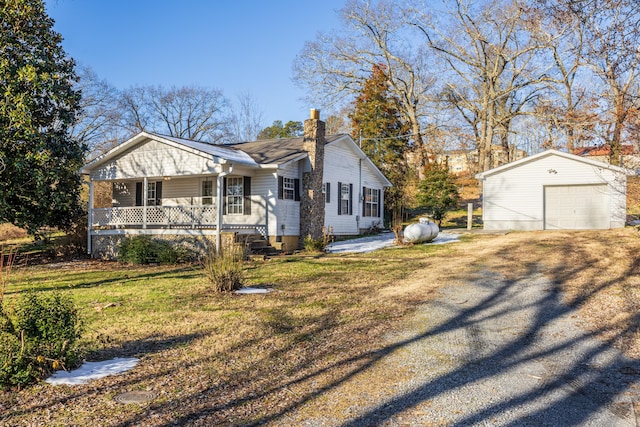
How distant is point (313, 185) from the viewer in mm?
18344

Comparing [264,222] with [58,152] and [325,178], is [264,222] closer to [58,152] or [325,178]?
[325,178]

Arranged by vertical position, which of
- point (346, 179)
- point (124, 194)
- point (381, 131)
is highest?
point (381, 131)

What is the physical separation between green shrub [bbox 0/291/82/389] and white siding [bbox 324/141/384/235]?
15638 millimetres

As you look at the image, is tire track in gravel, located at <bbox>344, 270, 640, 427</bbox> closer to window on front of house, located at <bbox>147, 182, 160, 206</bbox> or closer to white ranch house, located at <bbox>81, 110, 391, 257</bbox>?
white ranch house, located at <bbox>81, 110, 391, 257</bbox>

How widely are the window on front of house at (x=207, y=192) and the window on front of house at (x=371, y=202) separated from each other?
26.0 feet

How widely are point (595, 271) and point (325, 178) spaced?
11779 millimetres

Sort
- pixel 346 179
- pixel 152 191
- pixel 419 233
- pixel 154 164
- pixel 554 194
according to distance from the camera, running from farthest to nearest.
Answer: pixel 346 179 < pixel 554 194 < pixel 152 191 < pixel 154 164 < pixel 419 233

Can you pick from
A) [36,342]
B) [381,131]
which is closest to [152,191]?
[36,342]

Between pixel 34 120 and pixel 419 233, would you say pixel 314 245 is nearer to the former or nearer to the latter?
pixel 419 233

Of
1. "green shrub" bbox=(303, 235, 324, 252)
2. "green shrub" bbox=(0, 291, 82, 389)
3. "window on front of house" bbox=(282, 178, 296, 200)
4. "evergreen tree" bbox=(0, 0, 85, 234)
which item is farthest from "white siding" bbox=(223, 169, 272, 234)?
"green shrub" bbox=(0, 291, 82, 389)

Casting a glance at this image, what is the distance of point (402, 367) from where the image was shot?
5297 mm

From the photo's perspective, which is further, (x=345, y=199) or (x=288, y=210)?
(x=345, y=199)

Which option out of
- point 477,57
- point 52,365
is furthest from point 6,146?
point 477,57

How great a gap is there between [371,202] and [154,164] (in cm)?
1104
